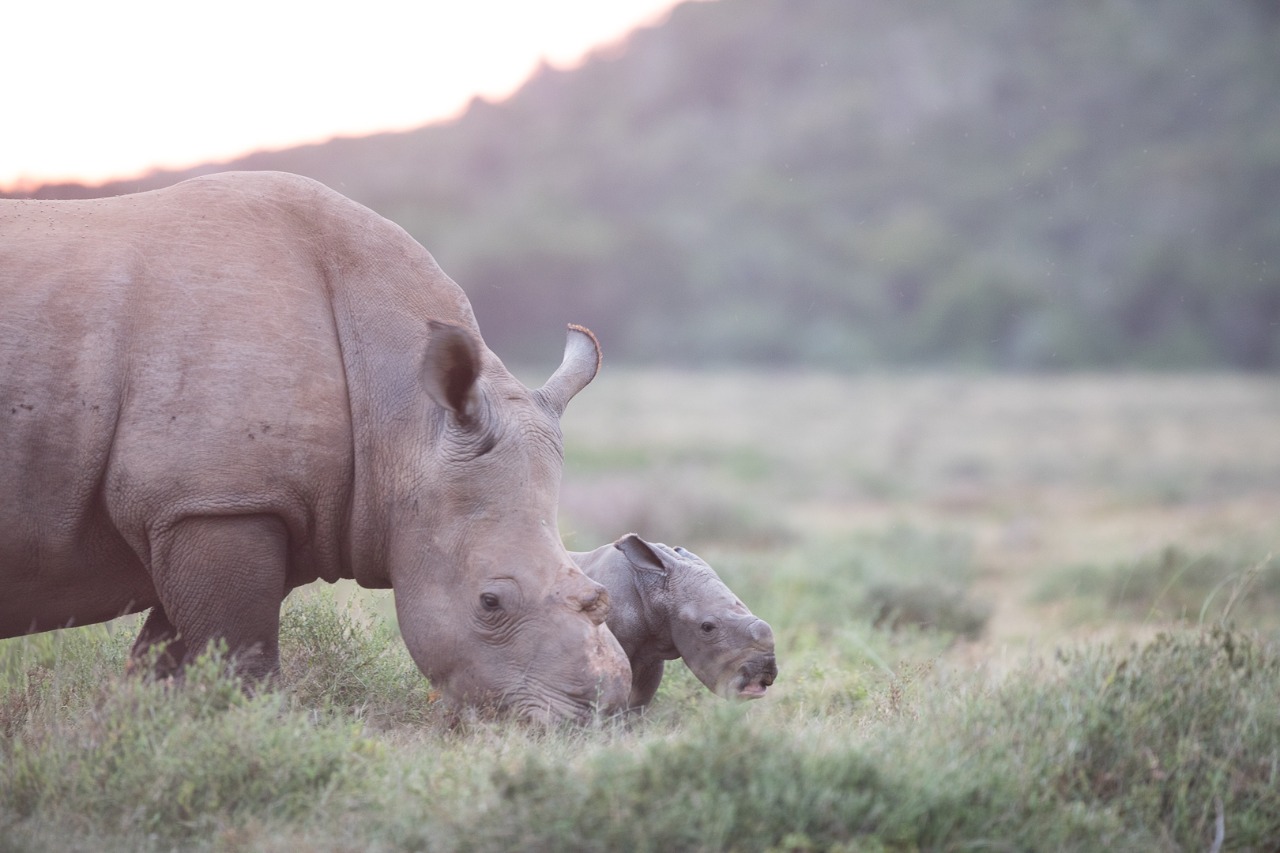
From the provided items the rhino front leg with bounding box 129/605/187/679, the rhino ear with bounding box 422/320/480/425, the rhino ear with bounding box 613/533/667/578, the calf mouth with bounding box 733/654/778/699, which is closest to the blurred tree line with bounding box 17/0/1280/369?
the rhino ear with bounding box 613/533/667/578

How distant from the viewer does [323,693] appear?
5.22 m

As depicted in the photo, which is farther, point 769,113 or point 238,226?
point 769,113

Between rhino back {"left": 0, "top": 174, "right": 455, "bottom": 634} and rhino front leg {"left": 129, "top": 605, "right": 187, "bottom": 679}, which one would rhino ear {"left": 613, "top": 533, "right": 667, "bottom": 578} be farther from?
rhino front leg {"left": 129, "top": 605, "right": 187, "bottom": 679}

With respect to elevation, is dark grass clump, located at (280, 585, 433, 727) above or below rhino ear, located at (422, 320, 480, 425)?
below

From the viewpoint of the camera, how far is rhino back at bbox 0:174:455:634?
4.33 meters

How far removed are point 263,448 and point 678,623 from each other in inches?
82.3

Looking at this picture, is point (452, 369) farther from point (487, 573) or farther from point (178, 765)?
point (178, 765)

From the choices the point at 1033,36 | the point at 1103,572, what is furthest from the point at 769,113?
the point at 1103,572

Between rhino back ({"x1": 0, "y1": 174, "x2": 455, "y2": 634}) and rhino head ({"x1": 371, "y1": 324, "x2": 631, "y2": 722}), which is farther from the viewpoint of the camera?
rhino head ({"x1": 371, "y1": 324, "x2": 631, "y2": 722})

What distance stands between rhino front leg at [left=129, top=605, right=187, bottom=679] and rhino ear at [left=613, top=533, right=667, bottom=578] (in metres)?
1.94

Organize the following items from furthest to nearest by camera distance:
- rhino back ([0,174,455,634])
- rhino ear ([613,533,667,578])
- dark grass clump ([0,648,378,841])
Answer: rhino ear ([613,533,667,578])
rhino back ([0,174,455,634])
dark grass clump ([0,648,378,841])

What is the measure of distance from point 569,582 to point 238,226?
1856 millimetres

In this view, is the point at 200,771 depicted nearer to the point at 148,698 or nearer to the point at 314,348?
the point at 148,698

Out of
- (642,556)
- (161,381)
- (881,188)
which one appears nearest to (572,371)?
(642,556)
